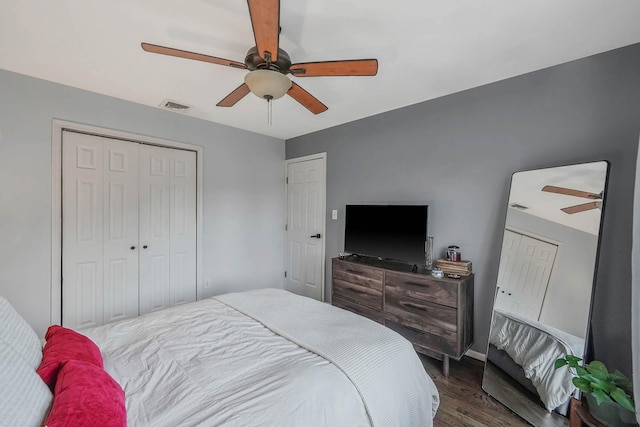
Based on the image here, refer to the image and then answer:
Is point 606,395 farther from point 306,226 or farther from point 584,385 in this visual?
point 306,226

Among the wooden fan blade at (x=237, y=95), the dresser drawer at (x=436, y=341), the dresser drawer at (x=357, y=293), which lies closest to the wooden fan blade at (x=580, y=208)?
the dresser drawer at (x=436, y=341)

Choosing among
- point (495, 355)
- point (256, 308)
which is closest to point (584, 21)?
point (495, 355)

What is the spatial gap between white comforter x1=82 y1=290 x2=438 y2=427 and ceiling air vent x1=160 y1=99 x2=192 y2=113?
210 centimetres

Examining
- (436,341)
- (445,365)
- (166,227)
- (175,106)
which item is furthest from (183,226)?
(445,365)

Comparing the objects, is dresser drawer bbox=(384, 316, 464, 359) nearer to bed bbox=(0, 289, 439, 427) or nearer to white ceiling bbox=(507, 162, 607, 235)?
bed bbox=(0, 289, 439, 427)

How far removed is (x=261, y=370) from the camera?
3.81 feet

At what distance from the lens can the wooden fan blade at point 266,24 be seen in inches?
43.2

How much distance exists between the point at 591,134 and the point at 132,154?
3.88 meters

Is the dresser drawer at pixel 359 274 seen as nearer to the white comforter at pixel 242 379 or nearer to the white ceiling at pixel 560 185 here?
the white comforter at pixel 242 379

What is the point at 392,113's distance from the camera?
9.65 ft

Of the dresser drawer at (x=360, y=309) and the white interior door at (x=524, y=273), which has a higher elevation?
the white interior door at (x=524, y=273)

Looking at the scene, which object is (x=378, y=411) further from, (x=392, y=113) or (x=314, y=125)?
(x=314, y=125)

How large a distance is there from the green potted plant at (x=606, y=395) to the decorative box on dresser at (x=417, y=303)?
2.50 feet

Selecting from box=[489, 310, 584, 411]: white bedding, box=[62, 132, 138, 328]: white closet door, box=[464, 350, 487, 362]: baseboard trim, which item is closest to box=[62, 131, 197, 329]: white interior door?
box=[62, 132, 138, 328]: white closet door
